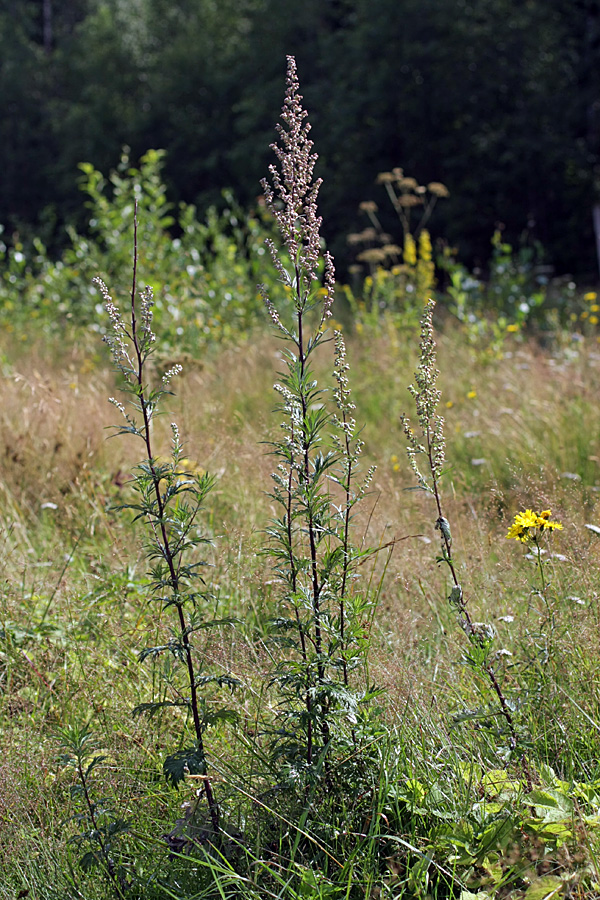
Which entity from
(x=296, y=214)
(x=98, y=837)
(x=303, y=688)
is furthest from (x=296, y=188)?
(x=98, y=837)

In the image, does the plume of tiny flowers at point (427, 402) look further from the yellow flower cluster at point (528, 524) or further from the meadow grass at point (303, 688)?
the yellow flower cluster at point (528, 524)

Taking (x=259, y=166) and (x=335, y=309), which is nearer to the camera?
(x=335, y=309)

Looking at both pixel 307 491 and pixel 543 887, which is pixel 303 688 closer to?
pixel 307 491

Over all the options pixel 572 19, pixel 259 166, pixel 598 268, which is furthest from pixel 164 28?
pixel 598 268

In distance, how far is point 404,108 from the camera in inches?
496

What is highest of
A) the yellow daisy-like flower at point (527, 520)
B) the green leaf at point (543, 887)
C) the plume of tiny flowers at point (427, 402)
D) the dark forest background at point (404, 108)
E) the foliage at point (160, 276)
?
the dark forest background at point (404, 108)

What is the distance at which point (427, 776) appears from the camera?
5.53 feet

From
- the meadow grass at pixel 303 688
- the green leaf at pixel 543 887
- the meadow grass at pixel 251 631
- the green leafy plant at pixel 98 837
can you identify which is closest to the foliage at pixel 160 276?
the meadow grass at pixel 251 631

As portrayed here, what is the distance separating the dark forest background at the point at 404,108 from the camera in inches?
454

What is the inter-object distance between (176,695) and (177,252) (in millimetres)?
5555

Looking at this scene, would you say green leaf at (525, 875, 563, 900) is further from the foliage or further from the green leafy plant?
the foliage

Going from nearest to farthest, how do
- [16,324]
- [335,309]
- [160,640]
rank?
[160,640] < [16,324] < [335,309]

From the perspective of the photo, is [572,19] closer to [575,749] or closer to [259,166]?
[259,166]

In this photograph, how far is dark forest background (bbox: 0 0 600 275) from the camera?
11.5 m
